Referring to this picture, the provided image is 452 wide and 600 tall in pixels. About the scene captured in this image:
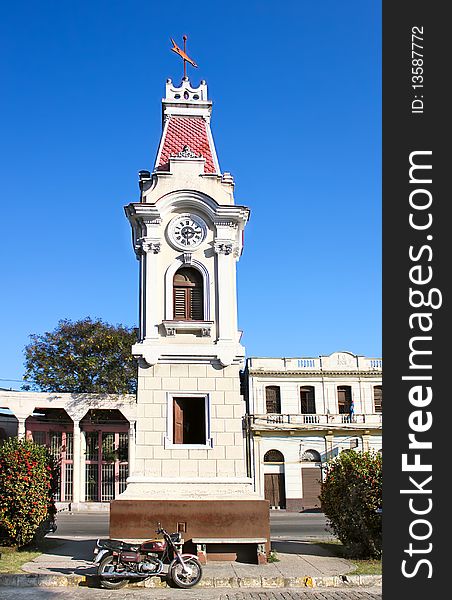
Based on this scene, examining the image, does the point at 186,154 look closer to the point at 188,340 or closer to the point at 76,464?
the point at 188,340

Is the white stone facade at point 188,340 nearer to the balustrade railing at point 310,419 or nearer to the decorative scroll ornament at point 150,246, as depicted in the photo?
the decorative scroll ornament at point 150,246

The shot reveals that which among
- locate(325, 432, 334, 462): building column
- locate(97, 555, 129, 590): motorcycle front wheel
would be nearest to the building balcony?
locate(325, 432, 334, 462): building column

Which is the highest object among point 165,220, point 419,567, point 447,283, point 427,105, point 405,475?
point 165,220

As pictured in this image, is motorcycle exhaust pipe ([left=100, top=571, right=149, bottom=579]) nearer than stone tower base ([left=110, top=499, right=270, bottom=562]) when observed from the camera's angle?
Yes

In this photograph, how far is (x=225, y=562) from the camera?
1506 cm

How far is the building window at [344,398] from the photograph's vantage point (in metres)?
40.6

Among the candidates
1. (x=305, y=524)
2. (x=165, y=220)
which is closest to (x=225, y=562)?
(x=165, y=220)

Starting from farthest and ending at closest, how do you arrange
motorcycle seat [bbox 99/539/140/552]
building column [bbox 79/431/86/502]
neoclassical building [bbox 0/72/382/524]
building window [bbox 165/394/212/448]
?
building column [bbox 79/431/86/502], building window [bbox 165/394/212/448], neoclassical building [bbox 0/72/382/524], motorcycle seat [bbox 99/539/140/552]

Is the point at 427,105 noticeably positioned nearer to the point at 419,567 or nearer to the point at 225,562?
the point at 419,567

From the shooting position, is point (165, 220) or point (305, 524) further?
point (305, 524)

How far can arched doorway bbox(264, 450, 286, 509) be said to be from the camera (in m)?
38.2

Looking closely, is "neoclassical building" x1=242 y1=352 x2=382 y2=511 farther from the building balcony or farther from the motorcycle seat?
the motorcycle seat

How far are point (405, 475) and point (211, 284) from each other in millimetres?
11752

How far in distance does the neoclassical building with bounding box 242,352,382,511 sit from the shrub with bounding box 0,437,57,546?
2237 centimetres
